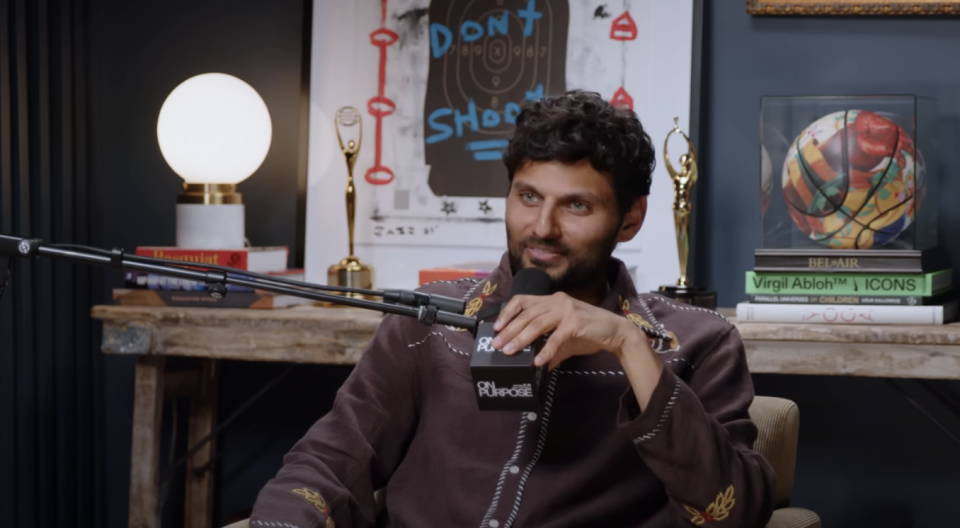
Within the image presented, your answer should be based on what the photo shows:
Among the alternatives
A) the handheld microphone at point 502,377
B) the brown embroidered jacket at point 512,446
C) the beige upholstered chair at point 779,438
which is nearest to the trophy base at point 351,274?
the brown embroidered jacket at point 512,446

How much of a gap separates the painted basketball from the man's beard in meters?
0.89

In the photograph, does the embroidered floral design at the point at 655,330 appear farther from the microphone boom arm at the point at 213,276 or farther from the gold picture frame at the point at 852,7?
the gold picture frame at the point at 852,7

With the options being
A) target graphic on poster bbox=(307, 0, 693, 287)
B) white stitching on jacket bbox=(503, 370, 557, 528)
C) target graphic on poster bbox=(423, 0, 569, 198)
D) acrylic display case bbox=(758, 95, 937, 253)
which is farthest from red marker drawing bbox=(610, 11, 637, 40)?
white stitching on jacket bbox=(503, 370, 557, 528)

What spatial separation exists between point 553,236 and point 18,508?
180cm

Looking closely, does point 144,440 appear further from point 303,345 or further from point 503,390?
point 503,390

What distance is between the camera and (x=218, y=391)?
2.75 m

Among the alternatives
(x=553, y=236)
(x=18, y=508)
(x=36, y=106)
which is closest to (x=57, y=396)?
(x=18, y=508)

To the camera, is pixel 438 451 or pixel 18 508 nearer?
pixel 438 451

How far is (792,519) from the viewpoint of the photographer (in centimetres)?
158

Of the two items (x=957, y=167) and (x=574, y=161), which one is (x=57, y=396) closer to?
(x=574, y=161)

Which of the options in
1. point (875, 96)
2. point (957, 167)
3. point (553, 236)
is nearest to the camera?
point (553, 236)

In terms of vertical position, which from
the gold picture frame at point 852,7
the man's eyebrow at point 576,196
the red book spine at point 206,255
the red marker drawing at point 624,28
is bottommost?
the red book spine at point 206,255

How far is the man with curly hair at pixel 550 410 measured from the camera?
4.56 ft

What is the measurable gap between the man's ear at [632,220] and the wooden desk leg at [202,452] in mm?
1475
